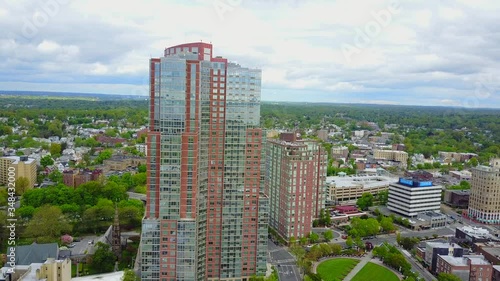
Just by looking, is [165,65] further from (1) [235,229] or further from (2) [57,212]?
(2) [57,212]

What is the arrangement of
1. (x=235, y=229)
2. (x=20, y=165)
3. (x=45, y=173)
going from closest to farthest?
(x=235, y=229) < (x=20, y=165) < (x=45, y=173)

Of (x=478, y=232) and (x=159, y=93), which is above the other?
(x=159, y=93)

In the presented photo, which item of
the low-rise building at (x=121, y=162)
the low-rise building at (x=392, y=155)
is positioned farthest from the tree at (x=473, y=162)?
the low-rise building at (x=121, y=162)

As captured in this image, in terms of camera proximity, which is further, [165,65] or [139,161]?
[139,161]

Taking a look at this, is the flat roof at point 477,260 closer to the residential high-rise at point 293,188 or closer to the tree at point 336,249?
the tree at point 336,249

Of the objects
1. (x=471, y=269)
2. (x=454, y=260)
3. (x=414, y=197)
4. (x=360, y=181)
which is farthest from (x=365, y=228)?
(x=360, y=181)

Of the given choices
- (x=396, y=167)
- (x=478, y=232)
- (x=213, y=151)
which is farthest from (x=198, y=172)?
(x=396, y=167)

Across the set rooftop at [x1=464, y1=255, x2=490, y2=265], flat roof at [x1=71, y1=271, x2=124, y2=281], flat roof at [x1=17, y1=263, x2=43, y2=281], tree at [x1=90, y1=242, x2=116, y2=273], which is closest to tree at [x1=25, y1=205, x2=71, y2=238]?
tree at [x1=90, y1=242, x2=116, y2=273]
